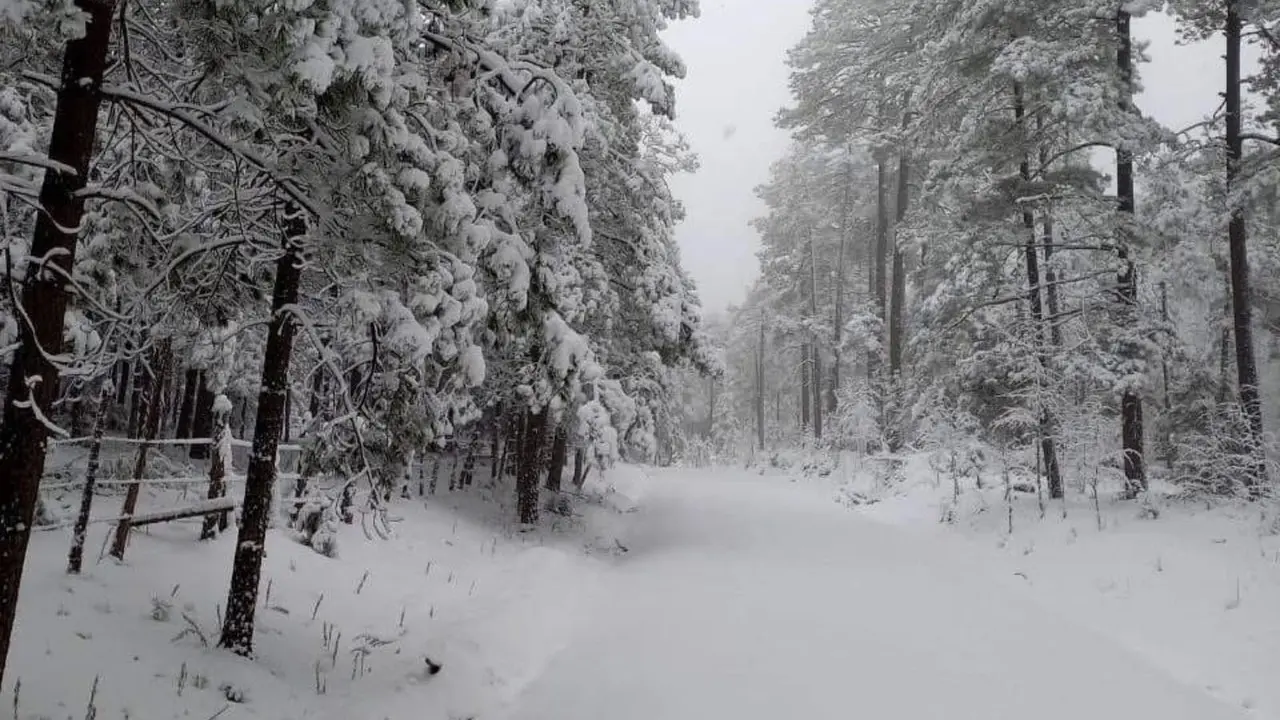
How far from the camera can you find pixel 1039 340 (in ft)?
43.2

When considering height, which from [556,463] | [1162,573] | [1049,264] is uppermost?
[1049,264]

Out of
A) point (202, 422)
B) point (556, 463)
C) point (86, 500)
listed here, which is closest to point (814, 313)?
point (556, 463)

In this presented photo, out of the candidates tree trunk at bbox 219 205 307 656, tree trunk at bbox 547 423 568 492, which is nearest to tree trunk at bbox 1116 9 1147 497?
tree trunk at bbox 547 423 568 492

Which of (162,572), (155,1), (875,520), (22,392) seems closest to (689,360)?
(875,520)

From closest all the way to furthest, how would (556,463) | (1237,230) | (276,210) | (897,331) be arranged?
(276,210), (1237,230), (556,463), (897,331)

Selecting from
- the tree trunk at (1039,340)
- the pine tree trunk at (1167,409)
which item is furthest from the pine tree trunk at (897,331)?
the tree trunk at (1039,340)

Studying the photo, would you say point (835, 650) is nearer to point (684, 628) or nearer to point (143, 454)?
point (684, 628)

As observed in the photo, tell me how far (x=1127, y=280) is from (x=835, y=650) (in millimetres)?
9440

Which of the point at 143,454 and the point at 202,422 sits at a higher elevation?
the point at 202,422

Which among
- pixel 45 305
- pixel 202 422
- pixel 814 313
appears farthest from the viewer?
pixel 814 313

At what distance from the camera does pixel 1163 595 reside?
7855 mm

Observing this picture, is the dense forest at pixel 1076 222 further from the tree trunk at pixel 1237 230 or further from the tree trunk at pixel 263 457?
the tree trunk at pixel 263 457

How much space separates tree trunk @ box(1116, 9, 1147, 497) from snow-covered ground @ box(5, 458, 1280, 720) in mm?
798

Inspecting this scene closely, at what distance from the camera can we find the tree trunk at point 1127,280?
11242 mm
